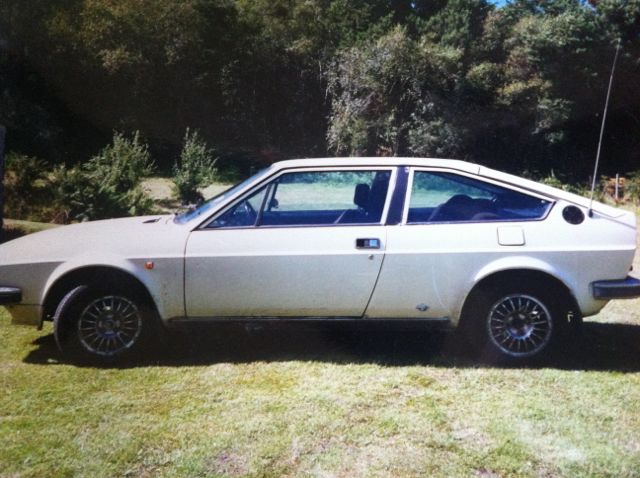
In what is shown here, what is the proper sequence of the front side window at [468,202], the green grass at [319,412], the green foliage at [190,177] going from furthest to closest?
the green foliage at [190,177], the front side window at [468,202], the green grass at [319,412]

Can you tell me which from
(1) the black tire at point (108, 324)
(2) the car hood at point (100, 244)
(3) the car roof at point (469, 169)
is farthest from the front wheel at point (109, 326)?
(3) the car roof at point (469, 169)

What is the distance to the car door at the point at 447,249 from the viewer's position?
4.10 meters

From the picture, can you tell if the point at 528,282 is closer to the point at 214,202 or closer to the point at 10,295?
the point at 214,202

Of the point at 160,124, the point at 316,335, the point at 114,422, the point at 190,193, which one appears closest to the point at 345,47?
the point at 160,124

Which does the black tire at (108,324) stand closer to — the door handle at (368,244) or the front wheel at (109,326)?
the front wheel at (109,326)

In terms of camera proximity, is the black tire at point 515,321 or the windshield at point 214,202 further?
the windshield at point 214,202

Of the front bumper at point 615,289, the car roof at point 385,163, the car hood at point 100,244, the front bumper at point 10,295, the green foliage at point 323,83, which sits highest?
the green foliage at point 323,83

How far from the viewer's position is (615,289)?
402 cm

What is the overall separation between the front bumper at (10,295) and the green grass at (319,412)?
1.73 feet

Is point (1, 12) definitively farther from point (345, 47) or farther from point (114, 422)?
point (114, 422)

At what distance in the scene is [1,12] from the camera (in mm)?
19875

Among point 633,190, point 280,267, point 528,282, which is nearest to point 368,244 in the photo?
point 280,267

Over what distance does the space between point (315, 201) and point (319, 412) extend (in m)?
1.93

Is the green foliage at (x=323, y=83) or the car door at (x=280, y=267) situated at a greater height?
the green foliage at (x=323, y=83)
